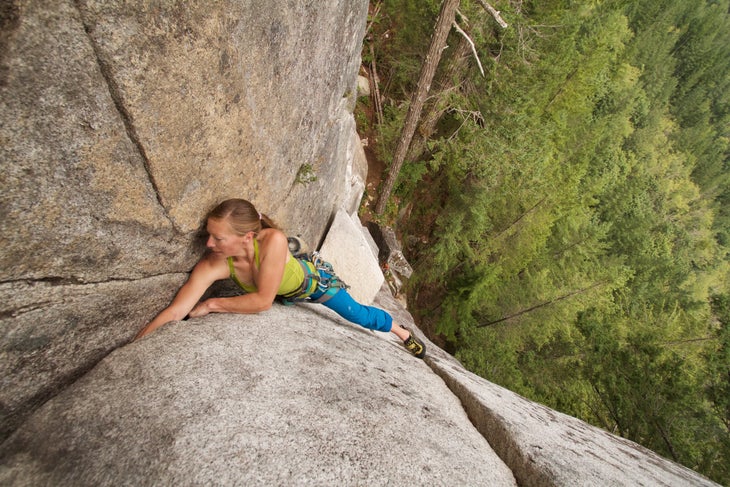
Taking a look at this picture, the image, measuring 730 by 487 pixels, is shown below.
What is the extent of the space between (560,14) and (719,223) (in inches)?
2208

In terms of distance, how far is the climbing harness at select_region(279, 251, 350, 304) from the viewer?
10.8ft

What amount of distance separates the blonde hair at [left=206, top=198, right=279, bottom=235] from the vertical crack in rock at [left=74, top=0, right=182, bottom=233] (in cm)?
42

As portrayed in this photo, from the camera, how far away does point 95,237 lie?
6.40 feet

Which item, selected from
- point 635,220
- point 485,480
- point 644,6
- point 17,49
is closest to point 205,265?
point 17,49

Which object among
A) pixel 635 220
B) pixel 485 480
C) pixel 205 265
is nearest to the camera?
pixel 485 480

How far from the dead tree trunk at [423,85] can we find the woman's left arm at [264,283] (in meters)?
6.76

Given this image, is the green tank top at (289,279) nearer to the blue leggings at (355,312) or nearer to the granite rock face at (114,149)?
the blue leggings at (355,312)

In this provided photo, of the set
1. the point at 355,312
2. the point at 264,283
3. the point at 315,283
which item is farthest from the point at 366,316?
the point at 264,283

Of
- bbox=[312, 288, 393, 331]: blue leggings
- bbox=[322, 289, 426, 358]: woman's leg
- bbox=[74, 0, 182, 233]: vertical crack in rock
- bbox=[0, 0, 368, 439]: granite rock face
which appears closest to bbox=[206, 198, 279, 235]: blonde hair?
bbox=[0, 0, 368, 439]: granite rock face

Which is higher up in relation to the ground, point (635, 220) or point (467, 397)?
point (635, 220)

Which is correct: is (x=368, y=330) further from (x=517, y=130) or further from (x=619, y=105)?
(x=619, y=105)

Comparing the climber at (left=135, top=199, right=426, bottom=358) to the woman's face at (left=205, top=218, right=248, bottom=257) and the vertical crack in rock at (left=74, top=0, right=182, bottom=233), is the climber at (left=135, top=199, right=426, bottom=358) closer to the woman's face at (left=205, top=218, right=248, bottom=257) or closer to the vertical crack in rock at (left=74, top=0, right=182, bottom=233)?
the woman's face at (left=205, top=218, right=248, bottom=257)

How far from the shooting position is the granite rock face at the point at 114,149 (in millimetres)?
1461

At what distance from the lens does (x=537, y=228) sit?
44.4 feet
